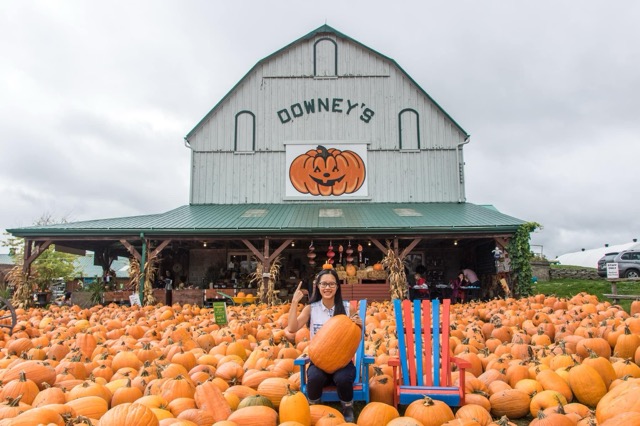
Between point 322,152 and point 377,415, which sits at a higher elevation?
point 322,152

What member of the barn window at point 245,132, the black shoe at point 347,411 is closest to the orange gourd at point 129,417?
the black shoe at point 347,411

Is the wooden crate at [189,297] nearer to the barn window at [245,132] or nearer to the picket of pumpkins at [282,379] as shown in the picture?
the picket of pumpkins at [282,379]

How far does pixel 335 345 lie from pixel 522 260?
10690 mm

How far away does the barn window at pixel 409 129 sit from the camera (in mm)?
18047

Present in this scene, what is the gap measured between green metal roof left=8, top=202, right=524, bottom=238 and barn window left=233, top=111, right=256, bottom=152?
3092 millimetres

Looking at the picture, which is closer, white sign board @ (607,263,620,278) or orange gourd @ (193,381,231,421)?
orange gourd @ (193,381,231,421)

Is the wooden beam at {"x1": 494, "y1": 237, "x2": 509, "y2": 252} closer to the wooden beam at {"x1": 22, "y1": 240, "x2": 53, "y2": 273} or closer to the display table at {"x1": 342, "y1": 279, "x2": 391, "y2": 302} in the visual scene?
the display table at {"x1": 342, "y1": 279, "x2": 391, "y2": 302}

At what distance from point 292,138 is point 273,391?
1523 cm

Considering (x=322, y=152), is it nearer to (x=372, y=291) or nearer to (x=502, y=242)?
(x=372, y=291)

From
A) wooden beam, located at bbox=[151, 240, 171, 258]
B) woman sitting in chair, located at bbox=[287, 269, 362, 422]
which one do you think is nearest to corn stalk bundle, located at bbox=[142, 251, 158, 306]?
wooden beam, located at bbox=[151, 240, 171, 258]

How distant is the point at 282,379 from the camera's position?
3.69 m

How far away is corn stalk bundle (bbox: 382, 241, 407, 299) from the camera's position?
491 inches

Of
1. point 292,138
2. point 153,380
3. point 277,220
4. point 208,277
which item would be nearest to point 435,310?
point 153,380

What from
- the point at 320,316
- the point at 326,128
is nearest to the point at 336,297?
the point at 320,316
